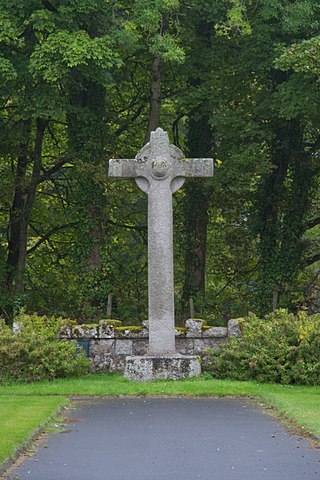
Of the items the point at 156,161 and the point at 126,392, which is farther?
the point at 156,161

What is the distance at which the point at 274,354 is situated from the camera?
19.8 m

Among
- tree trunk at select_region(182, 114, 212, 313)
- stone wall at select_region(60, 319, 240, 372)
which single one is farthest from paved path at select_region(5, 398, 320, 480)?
tree trunk at select_region(182, 114, 212, 313)

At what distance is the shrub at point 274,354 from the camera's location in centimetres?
1942

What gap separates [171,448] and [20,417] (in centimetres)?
297

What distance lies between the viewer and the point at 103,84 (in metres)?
29.1

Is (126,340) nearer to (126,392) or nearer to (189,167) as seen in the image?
(189,167)

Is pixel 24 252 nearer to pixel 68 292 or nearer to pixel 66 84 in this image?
pixel 68 292

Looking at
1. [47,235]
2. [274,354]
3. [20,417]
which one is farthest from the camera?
[47,235]

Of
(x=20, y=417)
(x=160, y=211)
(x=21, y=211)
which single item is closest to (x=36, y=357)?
(x=160, y=211)

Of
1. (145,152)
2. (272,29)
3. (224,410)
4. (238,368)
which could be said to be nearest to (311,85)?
(272,29)

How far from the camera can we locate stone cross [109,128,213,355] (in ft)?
65.9

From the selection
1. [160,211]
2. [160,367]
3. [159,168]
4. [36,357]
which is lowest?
[160,367]

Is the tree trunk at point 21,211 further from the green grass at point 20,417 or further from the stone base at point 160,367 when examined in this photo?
the green grass at point 20,417

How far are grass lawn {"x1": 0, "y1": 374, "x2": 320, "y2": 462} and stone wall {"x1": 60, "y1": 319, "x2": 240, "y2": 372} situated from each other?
0.98 m
